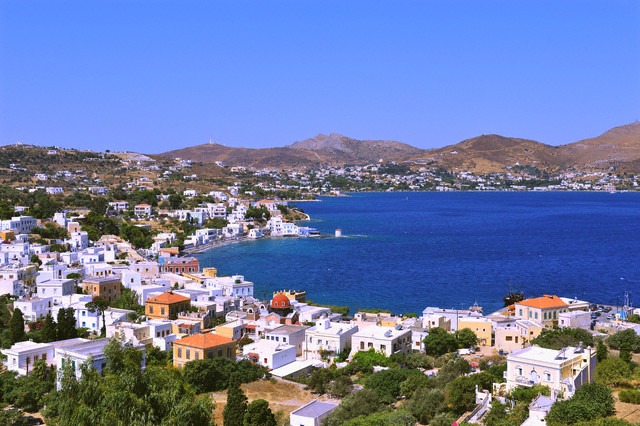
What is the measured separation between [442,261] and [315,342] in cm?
2447

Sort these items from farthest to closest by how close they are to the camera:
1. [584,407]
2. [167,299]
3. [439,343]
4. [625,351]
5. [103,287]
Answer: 1. [103,287]
2. [167,299]
3. [439,343]
4. [625,351]
5. [584,407]

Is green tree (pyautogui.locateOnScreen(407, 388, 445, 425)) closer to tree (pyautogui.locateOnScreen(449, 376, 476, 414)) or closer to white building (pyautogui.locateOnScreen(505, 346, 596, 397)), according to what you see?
tree (pyautogui.locateOnScreen(449, 376, 476, 414))

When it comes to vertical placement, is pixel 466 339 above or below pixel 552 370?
below

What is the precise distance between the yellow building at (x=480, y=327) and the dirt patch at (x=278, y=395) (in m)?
6.95

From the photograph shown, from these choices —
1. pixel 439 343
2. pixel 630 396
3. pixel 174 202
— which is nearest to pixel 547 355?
pixel 630 396

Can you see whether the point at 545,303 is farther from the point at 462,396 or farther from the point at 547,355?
the point at 462,396

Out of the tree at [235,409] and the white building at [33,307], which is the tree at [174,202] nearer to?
the white building at [33,307]

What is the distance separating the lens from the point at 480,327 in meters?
20.9

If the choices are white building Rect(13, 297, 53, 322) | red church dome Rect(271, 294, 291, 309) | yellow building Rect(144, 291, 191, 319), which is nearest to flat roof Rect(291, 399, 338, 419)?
red church dome Rect(271, 294, 291, 309)

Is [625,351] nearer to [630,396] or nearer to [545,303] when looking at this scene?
[630,396]

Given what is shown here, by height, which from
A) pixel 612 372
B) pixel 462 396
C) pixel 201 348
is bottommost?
pixel 462 396

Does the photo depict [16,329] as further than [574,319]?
No

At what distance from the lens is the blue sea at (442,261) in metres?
31.1

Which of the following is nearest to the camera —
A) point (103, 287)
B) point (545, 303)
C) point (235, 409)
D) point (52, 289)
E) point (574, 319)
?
point (235, 409)
